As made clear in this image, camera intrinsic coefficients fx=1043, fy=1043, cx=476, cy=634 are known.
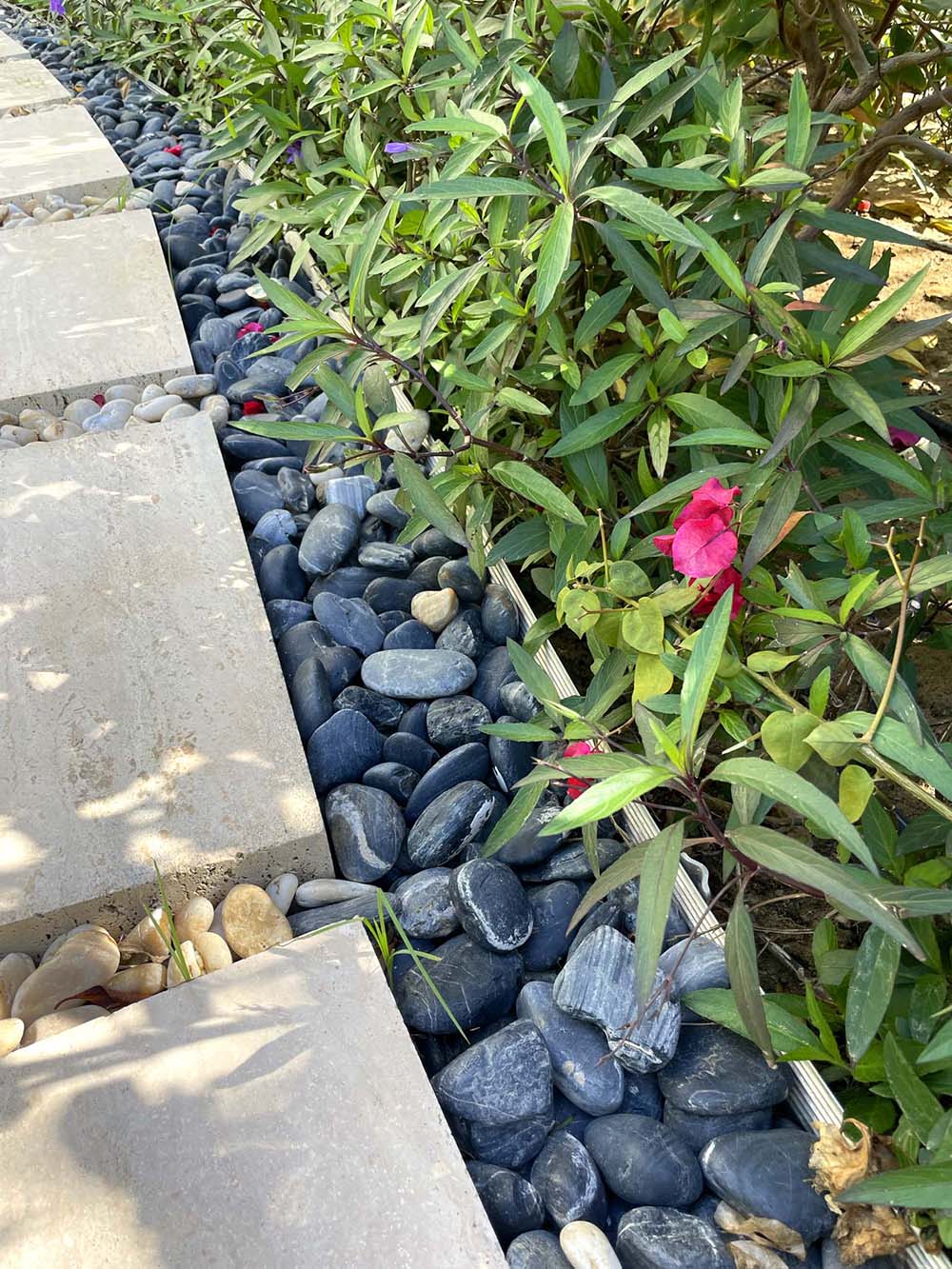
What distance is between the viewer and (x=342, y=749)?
1667 mm

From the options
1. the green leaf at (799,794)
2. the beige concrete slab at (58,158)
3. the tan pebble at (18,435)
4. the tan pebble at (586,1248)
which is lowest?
the beige concrete slab at (58,158)

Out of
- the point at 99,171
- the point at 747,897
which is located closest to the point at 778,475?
the point at 747,897

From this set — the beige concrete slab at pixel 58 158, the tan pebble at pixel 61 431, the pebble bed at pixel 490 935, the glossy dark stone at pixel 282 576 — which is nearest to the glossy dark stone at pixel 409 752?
the pebble bed at pixel 490 935

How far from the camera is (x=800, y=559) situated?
5.41 ft

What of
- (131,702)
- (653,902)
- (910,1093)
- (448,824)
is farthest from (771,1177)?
(131,702)

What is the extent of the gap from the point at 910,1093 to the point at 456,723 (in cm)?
89

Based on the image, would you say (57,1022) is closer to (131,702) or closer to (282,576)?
(131,702)

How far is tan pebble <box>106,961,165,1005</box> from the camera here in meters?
1.38

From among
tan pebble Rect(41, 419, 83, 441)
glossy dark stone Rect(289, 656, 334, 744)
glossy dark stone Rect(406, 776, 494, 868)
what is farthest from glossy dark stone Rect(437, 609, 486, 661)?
tan pebble Rect(41, 419, 83, 441)

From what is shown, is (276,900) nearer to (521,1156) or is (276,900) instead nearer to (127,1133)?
(127,1133)

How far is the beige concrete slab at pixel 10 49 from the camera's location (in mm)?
6066

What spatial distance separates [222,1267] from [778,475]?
Answer: 3.54 feet

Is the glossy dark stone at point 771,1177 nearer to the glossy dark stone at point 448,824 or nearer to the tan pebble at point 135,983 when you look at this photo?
Result: the glossy dark stone at point 448,824

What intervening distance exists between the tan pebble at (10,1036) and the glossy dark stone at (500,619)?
3.16 feet
